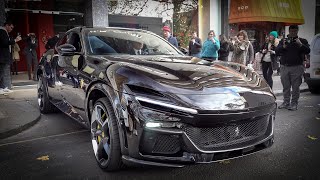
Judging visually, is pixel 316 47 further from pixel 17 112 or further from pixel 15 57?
pixel 15 57

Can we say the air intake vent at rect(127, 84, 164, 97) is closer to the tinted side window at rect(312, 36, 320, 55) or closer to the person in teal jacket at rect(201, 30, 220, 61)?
the person in teal jacket at rect(201, 30, 220, 61)

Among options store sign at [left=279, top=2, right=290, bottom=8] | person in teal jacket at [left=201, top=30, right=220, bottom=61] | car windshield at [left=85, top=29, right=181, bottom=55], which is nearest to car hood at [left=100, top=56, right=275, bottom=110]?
car windshield at [left=85, top=29, right=181, bottom=55]

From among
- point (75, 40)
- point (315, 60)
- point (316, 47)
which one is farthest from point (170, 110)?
point (316, 47)

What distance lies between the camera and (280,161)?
12.2 ft

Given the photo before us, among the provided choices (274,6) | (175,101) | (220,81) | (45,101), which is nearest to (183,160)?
(175,101)

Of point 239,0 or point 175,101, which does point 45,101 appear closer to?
point 175,101

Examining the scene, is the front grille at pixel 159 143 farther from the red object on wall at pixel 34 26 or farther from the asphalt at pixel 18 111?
the red object on wall at pixel 34 26

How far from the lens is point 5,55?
8773 mm

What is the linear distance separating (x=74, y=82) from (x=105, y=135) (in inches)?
46.4

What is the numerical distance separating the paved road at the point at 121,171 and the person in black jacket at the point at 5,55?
4.06 meters

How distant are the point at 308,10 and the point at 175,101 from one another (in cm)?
2255

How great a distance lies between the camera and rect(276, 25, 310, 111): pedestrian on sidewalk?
21.7 ft

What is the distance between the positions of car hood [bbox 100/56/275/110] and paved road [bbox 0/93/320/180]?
0.80 metres

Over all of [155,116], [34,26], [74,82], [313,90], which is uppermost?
[34,26]
